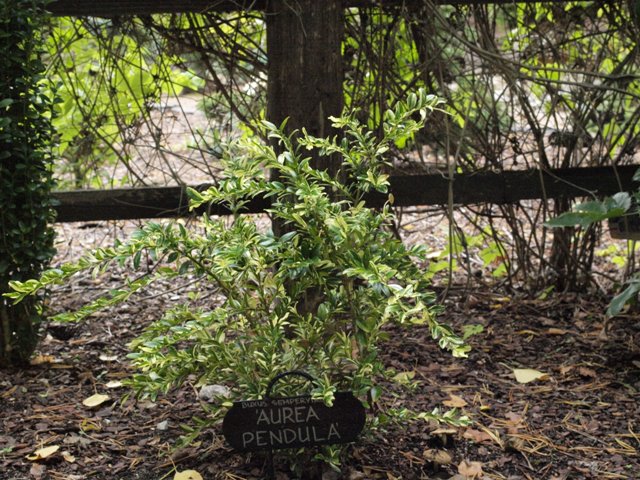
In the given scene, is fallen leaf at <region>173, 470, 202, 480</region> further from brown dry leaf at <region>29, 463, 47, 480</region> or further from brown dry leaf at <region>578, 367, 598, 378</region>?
brown dry leaf at <region>578, 367, 598, 378</region>

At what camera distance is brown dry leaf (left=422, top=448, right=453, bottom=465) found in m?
2.56

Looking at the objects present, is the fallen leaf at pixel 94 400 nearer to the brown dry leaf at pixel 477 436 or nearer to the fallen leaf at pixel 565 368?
the brown dry leaf at pixel 477 436

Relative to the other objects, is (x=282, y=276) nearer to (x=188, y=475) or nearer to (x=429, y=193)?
(x=188, y=475)

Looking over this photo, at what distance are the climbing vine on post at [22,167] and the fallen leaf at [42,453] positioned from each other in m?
0.70

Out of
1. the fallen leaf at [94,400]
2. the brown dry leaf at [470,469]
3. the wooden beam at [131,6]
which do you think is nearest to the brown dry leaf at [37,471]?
the fallen leaf at [94,400]

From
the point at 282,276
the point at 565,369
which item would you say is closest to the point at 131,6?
the point at 282,276

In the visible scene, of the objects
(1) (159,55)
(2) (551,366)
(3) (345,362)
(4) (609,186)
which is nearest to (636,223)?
(4) (609,186)

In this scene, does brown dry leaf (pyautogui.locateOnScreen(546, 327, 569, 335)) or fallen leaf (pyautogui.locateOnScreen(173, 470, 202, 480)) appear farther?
brown dry leaf (pyautogui.locateOnScreen(546, 327, 569, 335))

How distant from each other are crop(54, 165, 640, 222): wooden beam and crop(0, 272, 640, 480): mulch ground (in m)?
0.56

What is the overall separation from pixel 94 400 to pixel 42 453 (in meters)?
0.41

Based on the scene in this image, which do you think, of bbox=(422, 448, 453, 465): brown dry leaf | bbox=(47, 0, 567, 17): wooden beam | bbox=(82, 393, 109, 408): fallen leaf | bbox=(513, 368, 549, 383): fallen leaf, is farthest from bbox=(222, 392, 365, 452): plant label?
bbox=(47, 0, 567, 17): wooden beam

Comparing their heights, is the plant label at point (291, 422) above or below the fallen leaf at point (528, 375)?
above

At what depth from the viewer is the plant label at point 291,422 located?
2328 millimetres

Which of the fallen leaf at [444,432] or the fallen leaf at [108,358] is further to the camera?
the fallen leaf at [108,358]
